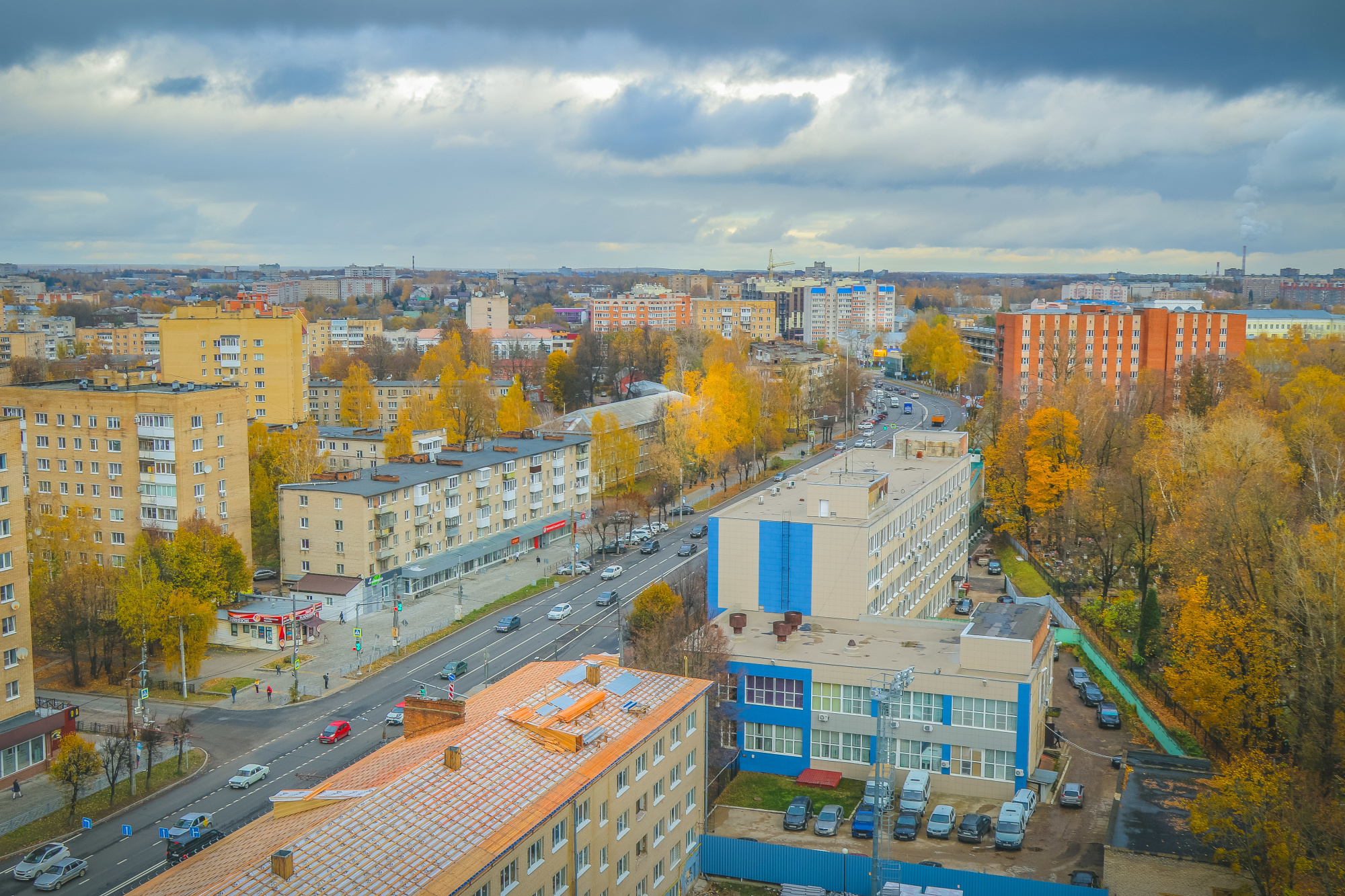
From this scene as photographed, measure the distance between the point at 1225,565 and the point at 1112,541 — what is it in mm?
13583

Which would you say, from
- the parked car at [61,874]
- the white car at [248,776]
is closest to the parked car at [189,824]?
the parked car at [61,874]

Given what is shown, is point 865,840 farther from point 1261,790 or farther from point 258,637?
point 258,637

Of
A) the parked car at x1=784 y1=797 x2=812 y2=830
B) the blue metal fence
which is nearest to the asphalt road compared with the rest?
the blue metal fence

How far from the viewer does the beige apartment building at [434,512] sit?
47.4 meters

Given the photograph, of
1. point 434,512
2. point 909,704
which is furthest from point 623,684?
point 434,512

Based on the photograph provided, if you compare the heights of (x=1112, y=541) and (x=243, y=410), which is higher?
(x=243, y=410)

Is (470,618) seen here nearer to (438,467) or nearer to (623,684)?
(438,467)

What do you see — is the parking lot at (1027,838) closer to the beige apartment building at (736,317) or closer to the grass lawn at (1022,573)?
the grass lawn at (1022,573)

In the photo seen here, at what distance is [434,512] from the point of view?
168 feet

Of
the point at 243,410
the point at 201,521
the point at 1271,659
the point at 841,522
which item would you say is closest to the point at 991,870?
the point at 1271,659

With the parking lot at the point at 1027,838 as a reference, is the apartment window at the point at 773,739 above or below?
above

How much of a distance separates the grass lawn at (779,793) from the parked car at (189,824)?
12769 millimetres

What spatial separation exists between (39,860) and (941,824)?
831 inches

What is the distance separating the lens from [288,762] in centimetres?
3231
